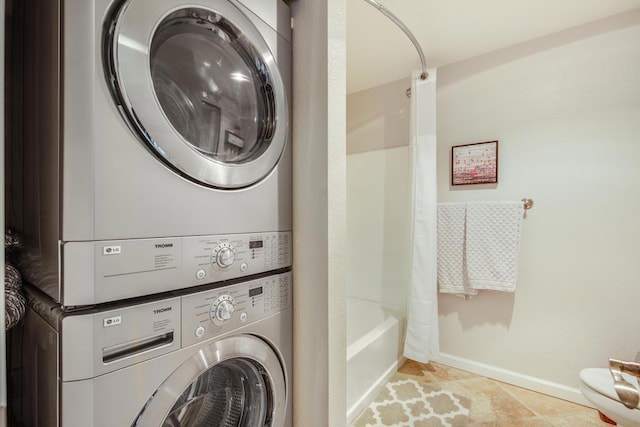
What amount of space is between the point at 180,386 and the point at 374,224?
195cm

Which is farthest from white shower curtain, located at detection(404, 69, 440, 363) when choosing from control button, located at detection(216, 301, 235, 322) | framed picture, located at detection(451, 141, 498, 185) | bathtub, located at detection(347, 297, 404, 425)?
control button, located at detection(216, 301, 235, 322)

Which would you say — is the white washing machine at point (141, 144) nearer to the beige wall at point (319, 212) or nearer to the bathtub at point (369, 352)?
the beige wall at point (319, 212)

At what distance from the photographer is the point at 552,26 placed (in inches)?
64.3

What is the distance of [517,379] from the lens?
70.4 inches

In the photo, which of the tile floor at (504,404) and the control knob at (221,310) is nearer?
the control knob at (221,310)

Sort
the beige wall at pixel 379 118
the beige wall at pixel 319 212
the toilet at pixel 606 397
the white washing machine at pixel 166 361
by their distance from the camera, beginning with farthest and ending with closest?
1. the beige wall at pixel 379 118
2. the toilet at pixel 606 397
3. the beige wall at pixel 319 212
4. the white washing machine at pixel 166 361

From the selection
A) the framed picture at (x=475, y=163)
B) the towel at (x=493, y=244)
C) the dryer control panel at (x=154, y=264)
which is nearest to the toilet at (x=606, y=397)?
the towel at (x=493, y=244)

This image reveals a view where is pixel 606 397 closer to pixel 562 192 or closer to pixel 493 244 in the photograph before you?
pixel 493 244

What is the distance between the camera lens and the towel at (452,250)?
192 centimetres

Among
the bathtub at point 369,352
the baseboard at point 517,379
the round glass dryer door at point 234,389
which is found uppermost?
the round glass dryer door at point 234,389

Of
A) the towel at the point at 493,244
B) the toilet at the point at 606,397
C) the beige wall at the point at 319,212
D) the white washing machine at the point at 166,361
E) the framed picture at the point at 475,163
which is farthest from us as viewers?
the framed picture at the point at 475,163

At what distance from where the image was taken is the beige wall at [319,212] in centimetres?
84

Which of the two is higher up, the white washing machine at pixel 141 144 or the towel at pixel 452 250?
the white washing machine at pixel 141 144

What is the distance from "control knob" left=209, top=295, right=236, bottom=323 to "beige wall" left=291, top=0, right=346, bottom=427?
267mm
